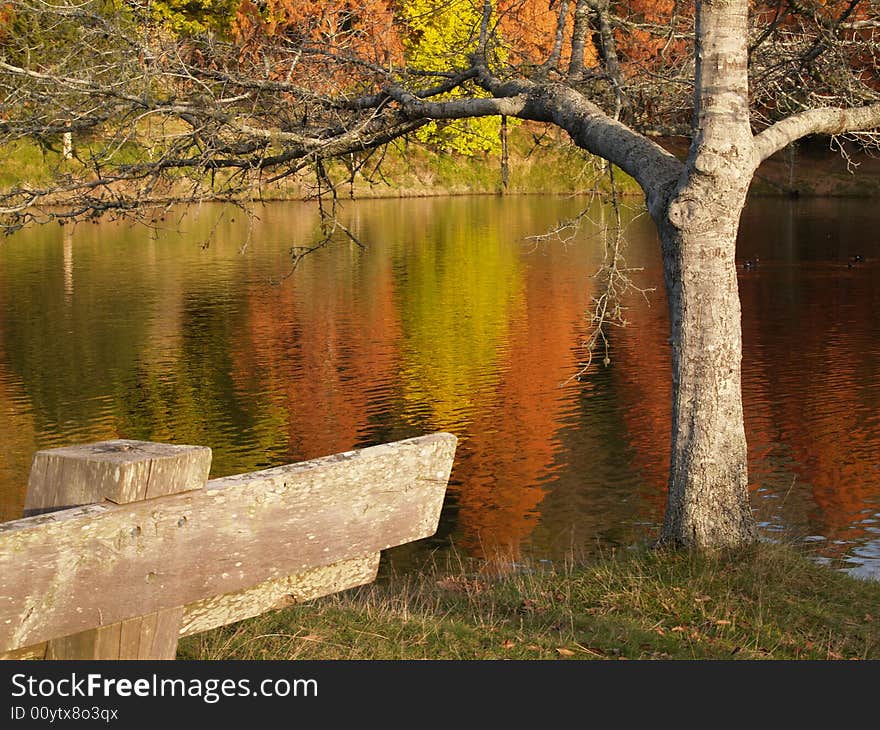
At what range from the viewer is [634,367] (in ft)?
77.4

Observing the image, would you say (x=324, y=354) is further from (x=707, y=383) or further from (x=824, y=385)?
(x=707, y=383)

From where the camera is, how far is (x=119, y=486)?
385 centimetres

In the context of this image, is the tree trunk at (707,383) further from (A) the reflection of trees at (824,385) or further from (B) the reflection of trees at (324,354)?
(B) the reflection of trees at (324,354)

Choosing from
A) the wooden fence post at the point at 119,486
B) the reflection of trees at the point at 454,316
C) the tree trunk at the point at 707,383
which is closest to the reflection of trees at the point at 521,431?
the reflection of trees at the point at 454,316

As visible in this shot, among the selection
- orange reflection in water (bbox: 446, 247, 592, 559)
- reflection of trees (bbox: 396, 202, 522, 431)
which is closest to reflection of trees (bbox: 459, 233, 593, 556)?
orange reflection in water (bbox: 446, 247, 592, 559)

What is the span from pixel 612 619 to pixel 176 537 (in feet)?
14.5

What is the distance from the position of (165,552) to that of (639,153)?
6383mm

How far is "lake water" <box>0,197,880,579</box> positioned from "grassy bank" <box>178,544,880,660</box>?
3.45 metres

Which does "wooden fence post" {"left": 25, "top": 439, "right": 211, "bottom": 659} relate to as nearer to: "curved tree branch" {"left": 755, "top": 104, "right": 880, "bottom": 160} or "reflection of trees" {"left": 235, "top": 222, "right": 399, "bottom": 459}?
"curved tree branch" {"left": 755, "top": 104, "right": 880, "bottom": 160}

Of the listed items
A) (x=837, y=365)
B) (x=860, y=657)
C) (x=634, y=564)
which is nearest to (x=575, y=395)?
(x=837, y=365)

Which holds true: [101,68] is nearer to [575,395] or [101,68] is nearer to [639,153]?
[639,153]

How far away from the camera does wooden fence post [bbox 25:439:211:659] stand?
388 cm

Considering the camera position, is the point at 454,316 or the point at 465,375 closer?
the point at 465,375

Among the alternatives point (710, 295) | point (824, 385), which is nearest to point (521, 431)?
point (824, 385)
